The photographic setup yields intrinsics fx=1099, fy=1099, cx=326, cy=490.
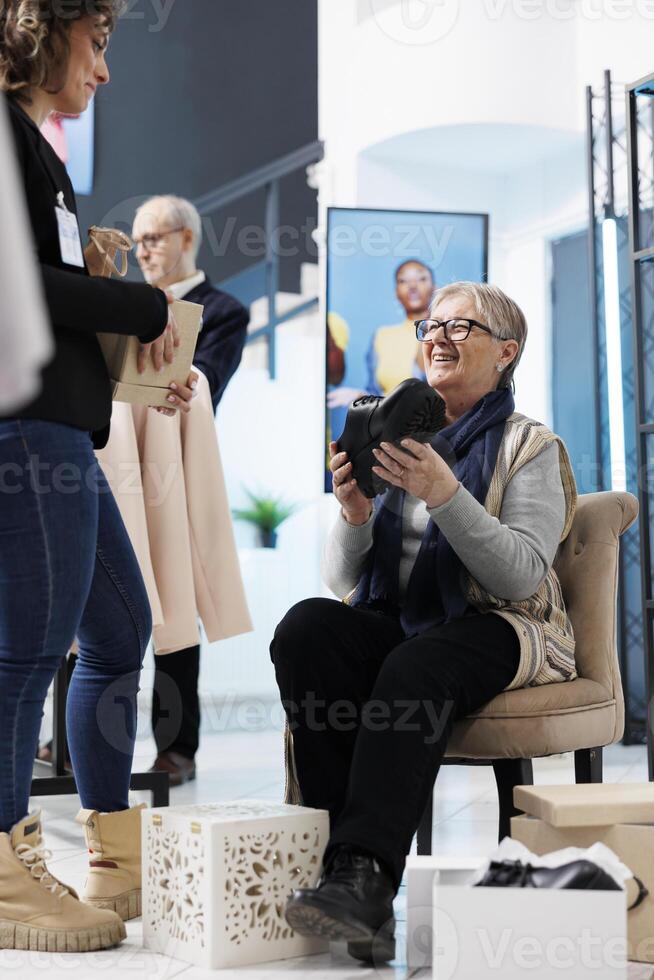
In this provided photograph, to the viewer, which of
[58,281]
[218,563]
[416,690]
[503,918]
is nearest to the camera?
[503,918]

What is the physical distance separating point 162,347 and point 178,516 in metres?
0.93

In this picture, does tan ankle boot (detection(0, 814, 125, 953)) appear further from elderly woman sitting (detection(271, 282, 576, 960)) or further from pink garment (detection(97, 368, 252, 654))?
pink garment (detection(97, 368, 252, 654))

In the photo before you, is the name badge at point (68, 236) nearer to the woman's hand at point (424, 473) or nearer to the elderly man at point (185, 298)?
the woman's hand at point (424, 473)

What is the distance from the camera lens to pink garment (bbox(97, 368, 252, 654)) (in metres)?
2.35

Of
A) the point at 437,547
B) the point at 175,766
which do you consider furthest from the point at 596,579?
the point at 175,766

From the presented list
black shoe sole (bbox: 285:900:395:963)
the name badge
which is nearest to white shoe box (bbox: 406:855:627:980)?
black shoe sole (bbox: 285:900:395:963)

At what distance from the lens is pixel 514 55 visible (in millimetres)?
4715

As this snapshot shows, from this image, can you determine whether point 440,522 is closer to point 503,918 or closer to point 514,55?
point 503,918

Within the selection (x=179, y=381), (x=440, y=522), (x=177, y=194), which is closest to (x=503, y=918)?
(x=440, y=522)

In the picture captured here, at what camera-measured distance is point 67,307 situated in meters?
1.36

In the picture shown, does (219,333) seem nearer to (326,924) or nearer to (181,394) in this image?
(181,394)

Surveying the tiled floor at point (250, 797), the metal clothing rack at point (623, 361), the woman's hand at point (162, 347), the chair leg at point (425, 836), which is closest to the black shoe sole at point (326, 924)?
the tiled floor at point (250, 797)

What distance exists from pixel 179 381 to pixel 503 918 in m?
0.85

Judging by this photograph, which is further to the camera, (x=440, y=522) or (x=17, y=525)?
(x=440, y=522)
